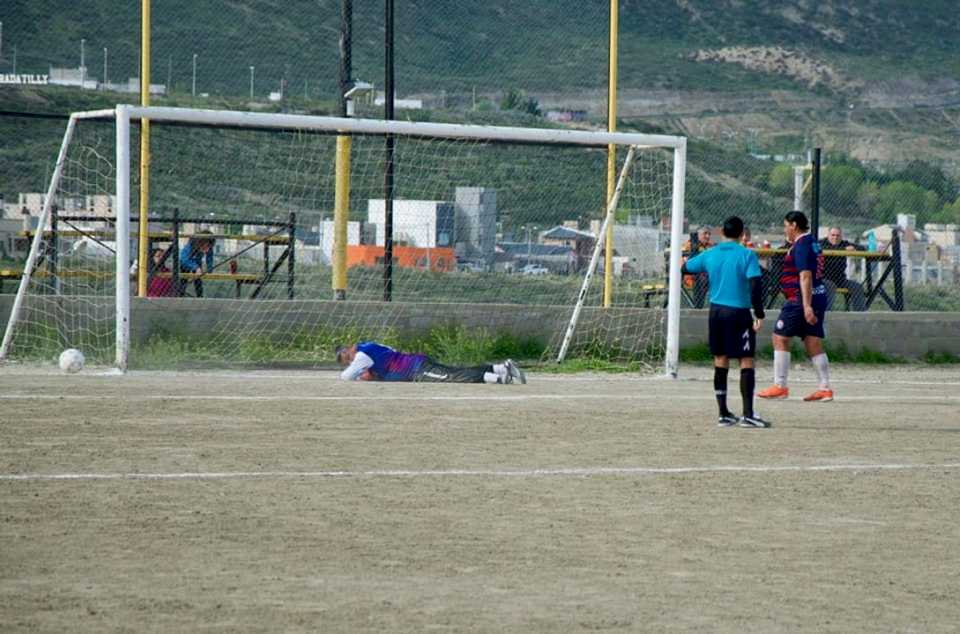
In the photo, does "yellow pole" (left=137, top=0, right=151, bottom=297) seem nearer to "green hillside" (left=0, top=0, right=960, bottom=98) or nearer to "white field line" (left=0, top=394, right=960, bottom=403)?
"green hillside" (left=0, top=0, right=960, bottom=98)

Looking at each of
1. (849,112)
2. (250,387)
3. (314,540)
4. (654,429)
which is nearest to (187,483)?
(314,540)

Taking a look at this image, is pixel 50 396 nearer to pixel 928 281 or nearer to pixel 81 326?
pixel 81 326

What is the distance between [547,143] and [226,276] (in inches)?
169

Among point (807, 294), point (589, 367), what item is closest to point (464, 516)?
point (807, 294)

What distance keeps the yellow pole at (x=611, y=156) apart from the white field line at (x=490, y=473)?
30.7 feet

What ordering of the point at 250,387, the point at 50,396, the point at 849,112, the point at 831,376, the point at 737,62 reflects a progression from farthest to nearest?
the point at 737,62, the point at 849,112, the point at 831,376, the point at 250,387, the point at 50,396

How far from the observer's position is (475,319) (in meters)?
20.0

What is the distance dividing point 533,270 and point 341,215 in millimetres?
2893

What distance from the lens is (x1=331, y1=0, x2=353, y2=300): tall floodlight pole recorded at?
19719mm

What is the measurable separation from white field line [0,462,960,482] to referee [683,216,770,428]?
89.6 inches

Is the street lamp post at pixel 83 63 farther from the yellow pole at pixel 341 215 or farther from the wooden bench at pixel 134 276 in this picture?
the yellow pole at pixel 341 215

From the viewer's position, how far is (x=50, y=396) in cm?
1427

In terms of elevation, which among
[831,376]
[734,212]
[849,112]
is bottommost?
[831,376]

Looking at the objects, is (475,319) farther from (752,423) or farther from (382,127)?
(752,423)
